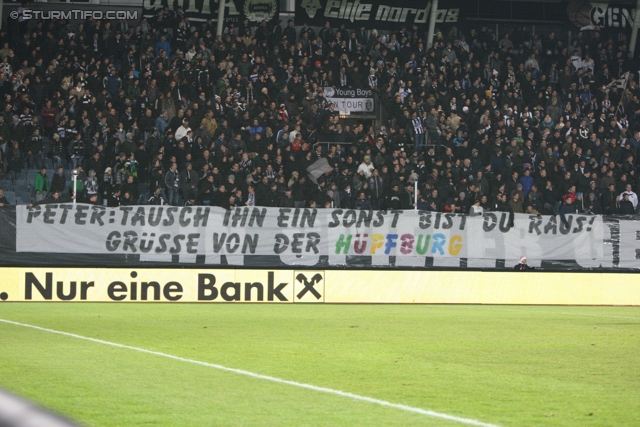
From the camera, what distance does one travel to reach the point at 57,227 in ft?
74.0

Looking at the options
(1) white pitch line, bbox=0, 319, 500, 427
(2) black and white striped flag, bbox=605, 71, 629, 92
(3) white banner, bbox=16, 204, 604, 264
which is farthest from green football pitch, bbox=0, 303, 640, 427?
(2) black and white striped flag, bbox=605, 71, 629, 92

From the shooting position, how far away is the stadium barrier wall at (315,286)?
21984 millimetres

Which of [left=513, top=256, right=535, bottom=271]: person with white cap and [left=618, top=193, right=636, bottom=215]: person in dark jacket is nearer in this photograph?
[left=513, top=256, right=535, bottom=271]: person with white cap

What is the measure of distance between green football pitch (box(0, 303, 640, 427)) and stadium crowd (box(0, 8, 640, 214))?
886 centimetres

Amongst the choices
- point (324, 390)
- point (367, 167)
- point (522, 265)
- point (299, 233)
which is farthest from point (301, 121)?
point (324, 390)

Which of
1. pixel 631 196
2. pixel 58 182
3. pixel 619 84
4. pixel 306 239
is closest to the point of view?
A: pixel 306 239

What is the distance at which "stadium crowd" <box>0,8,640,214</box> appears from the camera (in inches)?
1005

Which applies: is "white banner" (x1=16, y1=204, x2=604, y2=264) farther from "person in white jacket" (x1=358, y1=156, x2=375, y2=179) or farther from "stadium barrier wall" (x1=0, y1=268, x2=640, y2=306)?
"person in white jacket" (x1=358, y1=156, x2=375, y2=179)

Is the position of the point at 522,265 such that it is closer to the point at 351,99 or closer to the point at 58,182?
the point at 351,99

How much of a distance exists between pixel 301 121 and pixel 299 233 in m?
5.92

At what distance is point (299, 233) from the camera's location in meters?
23.7

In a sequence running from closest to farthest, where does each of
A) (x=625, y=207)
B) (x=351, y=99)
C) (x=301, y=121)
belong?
(x=625, y=207) → (x=301, y=121) → (x=351, y=99)

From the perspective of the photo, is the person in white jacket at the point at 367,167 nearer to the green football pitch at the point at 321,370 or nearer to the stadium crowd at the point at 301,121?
the stadium crowd at the point at 301,121

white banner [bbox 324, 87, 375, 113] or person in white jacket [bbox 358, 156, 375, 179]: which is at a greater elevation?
white banner [bbox 324, 87, 375, 113]
